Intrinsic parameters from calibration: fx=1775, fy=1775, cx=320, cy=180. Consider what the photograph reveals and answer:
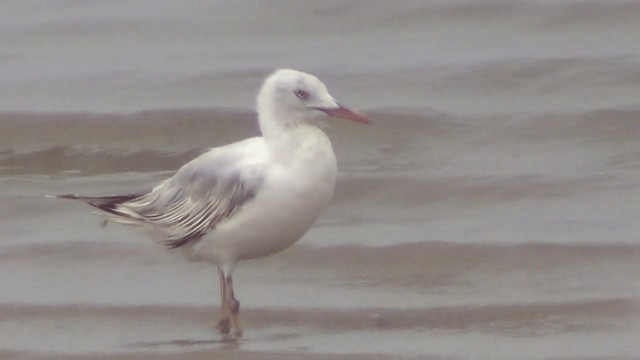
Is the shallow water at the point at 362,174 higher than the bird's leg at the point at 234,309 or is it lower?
higher

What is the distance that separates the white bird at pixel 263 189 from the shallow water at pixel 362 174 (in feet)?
1.21

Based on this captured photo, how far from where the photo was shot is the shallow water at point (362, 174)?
25.6 feet

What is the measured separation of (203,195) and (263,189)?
448mm

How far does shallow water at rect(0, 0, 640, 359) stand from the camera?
7.79m

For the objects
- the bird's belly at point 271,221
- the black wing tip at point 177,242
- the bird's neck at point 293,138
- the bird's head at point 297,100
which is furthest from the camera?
the black wing tip at point 177,242

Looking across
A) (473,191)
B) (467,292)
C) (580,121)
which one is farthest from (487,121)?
(467,292)

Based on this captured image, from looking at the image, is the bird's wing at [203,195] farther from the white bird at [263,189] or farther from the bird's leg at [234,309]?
the bird's leg at [234,309]

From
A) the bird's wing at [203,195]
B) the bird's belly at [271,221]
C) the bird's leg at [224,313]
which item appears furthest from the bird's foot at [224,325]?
the bird's wing at [203,195]

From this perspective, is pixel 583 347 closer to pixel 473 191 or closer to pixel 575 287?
pixel 575 287

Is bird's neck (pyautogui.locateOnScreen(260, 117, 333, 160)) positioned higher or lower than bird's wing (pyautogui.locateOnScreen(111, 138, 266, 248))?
higher

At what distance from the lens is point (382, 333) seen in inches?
299

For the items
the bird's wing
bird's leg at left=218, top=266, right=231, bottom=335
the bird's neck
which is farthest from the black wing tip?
the bird's neck

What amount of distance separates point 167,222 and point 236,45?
5187 mm

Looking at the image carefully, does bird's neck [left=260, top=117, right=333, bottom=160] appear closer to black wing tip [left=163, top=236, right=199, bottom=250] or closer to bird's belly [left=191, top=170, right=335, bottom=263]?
bird's belly [left=191, top=170, right=335, bottom=263]
